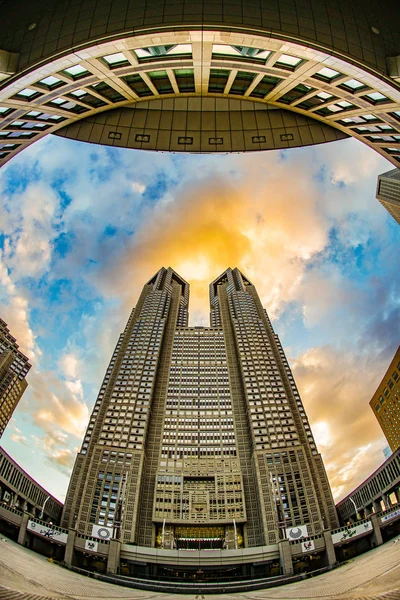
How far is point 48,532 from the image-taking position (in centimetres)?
5884

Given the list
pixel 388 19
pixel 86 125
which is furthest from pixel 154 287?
pixel 388 19

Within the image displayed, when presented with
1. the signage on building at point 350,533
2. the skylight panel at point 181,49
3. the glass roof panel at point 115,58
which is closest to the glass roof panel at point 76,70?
the glass roof panel at point 115,58

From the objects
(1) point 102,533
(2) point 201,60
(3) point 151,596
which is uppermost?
(2) point 201,60

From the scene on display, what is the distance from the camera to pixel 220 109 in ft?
89.7

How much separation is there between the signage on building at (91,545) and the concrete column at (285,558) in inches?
1281

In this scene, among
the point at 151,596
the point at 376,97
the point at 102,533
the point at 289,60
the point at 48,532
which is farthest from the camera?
the point at 102,533

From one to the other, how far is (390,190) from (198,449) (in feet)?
396

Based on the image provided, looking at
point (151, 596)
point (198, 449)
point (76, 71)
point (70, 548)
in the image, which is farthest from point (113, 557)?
point (76, 71)

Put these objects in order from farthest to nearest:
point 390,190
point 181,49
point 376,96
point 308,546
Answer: point 390,190 → point 308,546 → point 376,96 → point 181,49

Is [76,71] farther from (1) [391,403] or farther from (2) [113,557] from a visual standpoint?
(1) [391,403]

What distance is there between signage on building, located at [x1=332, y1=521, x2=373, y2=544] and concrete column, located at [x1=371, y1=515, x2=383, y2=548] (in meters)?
0.81

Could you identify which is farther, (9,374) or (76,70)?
(9,374)

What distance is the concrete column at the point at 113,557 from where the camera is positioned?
59.5m

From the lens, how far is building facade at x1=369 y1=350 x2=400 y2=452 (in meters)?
123
